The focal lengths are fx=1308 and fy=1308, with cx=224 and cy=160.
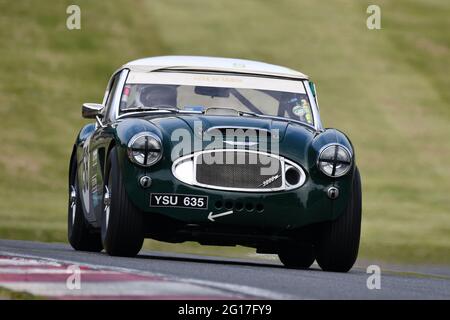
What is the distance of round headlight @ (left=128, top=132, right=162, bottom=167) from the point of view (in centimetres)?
941

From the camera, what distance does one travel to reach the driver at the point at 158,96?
10.8m

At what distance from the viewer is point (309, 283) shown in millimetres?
7660

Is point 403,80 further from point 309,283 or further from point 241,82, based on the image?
point 309,283

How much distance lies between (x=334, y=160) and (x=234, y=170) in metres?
0.74

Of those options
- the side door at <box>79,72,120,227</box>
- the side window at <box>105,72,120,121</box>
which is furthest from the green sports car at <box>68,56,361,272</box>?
the side window at <box>105,72,120,121</box>

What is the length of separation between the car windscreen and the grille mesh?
4.40ft

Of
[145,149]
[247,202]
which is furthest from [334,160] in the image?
[145,149]

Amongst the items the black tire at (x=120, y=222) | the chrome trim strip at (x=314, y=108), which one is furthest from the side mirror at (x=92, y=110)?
the chrome trim strip at (x=314, y=108)

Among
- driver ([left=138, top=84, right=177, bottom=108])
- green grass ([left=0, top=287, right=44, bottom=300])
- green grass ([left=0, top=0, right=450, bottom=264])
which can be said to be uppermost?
driver ([left=138, top=84, right=177, bottom=108])

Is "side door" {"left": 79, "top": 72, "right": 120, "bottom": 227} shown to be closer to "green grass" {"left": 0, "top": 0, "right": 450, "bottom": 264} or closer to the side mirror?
the side mirror

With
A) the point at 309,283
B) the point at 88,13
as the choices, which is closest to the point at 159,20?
the point at 88,13

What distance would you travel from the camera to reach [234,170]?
30.9 feet

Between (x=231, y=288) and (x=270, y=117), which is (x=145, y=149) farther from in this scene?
(x=231, y=288)

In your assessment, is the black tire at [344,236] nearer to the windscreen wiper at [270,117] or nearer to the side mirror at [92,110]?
the windscreen wiper at [270,117]
